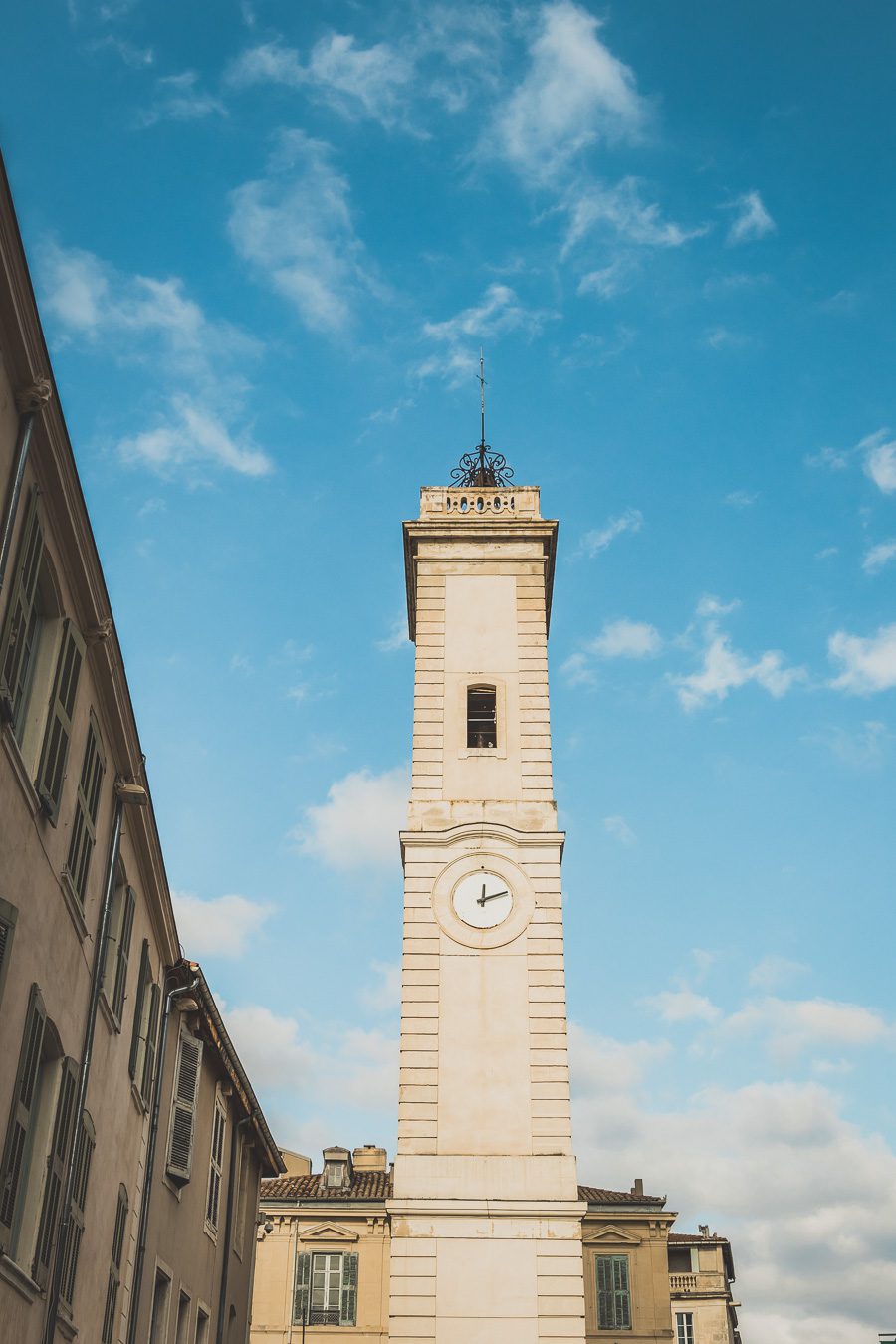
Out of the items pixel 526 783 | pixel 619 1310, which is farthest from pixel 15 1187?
pixel 619 1310

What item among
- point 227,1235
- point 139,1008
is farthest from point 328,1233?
point 139,1008

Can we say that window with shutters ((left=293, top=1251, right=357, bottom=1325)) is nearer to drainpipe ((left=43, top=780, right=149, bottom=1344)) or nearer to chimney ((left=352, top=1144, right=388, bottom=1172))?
chimney ((left=352, top=1144, right=388, bottom=1172))

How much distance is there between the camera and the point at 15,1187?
1223cm

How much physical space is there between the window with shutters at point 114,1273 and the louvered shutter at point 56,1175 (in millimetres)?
3591

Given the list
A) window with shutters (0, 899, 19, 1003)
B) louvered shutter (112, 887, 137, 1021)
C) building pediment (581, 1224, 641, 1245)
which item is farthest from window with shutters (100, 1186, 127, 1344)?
building pediment (581, 1224, 641, 1245)

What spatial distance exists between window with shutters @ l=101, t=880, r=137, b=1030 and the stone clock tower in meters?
9.43

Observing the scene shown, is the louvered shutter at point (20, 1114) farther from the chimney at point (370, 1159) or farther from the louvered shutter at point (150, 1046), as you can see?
the chimney at point (370, 1159)

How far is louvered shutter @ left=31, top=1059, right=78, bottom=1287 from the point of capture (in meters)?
12.9

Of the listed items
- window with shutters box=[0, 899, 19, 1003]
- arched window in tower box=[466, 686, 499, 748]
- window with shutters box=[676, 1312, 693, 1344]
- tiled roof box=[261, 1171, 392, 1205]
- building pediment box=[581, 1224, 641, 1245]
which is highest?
arched window in tower box=[466, 686, 499, 748]

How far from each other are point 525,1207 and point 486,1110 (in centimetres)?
181

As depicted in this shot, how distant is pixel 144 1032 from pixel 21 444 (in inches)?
389

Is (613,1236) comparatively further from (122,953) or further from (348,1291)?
(122,953)

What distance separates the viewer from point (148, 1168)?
1870 cm

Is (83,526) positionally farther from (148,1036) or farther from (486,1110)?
(486,1110)
